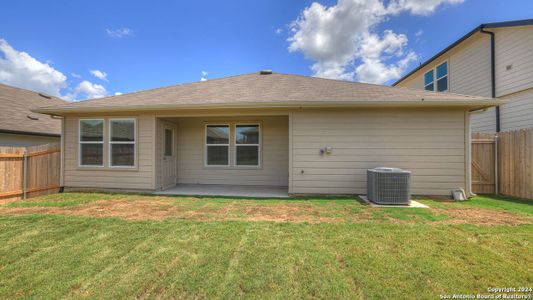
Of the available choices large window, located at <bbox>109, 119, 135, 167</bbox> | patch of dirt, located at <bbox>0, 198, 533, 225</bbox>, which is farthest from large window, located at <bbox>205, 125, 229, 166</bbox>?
patch of dirt, located at <bbox>0, 198, 533, 225</bbox>

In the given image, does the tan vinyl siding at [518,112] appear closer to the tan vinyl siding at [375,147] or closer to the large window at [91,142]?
the tan vinyl siding at [375,147]

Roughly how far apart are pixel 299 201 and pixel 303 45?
35.0 ft

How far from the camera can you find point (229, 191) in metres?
6.74

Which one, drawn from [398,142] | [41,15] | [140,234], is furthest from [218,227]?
[41,15]

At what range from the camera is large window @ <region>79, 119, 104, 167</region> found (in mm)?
6797

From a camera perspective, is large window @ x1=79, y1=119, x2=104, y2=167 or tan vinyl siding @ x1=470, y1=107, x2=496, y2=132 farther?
tan vinyl siding @ x1=470, y1=107, x2=496, y2=132

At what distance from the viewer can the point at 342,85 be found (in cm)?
752

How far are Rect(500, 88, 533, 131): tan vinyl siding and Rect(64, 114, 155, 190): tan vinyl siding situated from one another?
12.2 metres

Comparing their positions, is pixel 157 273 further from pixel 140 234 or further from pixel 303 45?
pixel 303 45

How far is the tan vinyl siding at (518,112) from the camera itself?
7051mm

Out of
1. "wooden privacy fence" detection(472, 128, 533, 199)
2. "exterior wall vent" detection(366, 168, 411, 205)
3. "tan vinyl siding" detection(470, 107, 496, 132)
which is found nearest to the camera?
"exterior wall vent" detection(366, 168, 411, 205)

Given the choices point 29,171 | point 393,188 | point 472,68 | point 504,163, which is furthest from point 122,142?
point 472,68

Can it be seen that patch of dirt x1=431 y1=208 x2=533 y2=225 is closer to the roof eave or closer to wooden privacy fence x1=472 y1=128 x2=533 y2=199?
wooden privacy fence x1=472 y1=128 x2=533 y2=199

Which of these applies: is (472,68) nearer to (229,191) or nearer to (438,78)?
(438,78)
